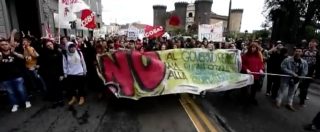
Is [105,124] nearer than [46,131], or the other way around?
[46,131]

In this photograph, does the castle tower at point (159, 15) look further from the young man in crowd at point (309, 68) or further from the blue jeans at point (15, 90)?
the blue jeans at point (15, 90)

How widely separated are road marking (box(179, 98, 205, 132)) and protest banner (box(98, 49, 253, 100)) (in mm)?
428

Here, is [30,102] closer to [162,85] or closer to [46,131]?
[46,131]

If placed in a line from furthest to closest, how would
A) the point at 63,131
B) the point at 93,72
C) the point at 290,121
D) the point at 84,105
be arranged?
the point at 93,72 → the point at 84,105 → the point at 290,121 → the point at 63,131

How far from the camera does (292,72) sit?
723 centimetres

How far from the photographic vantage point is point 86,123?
5.75 meters

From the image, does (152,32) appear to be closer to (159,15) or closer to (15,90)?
(15,90)

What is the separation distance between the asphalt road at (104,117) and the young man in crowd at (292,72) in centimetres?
274

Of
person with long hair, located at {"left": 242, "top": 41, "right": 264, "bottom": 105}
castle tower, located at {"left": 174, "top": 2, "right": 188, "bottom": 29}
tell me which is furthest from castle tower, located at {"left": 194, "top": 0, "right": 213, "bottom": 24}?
person with long hair, located at {"left": 242, "top": 41, "right": 264, "bottom": 105}

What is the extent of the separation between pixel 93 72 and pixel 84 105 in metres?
1.65

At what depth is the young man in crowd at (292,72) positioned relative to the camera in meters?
7.25

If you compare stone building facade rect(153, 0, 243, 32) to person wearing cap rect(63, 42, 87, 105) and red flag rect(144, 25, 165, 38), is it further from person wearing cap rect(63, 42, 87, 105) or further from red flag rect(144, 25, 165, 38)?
person wearing cap rect(63, 42, 87, 105)

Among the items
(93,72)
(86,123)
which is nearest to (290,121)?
(86,123)

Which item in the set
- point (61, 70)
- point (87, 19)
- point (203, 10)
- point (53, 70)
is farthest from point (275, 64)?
point (203, 10)
